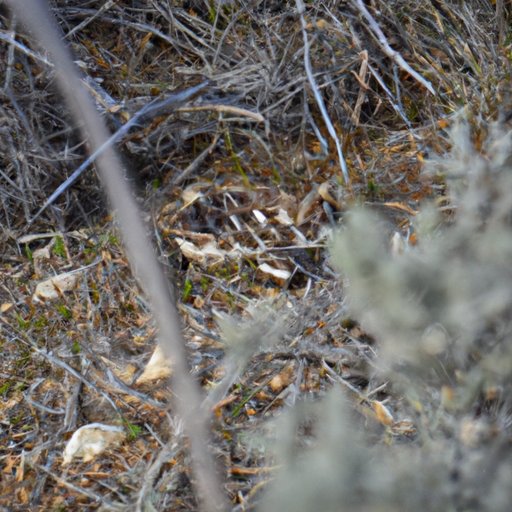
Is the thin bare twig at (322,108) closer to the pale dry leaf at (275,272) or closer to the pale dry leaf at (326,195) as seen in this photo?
the pale dry leaf at (326,195)

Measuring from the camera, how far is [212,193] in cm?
255

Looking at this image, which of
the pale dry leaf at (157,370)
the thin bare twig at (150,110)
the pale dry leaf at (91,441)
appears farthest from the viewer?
the thin bare twig at (150,110)

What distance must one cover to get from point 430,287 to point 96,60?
197cm

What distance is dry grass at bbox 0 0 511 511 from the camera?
76.5 inches

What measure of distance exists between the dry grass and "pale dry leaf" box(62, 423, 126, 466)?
2 cm

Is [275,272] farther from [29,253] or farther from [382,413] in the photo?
[29,253]

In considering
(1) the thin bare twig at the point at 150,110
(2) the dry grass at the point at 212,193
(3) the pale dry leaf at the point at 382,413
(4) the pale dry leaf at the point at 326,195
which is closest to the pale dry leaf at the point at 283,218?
(2) the dry grass at the point at 212,193

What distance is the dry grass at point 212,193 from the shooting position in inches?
76.5

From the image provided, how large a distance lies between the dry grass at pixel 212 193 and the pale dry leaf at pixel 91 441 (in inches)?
0.9

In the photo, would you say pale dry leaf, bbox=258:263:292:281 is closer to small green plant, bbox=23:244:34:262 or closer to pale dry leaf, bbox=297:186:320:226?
pale dry leaf, bbox=297:186:320:226

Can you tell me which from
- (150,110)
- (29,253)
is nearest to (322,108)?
(150,110)

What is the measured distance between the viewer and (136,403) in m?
2.04

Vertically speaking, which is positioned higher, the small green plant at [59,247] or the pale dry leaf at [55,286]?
the small green plant at [59,247]

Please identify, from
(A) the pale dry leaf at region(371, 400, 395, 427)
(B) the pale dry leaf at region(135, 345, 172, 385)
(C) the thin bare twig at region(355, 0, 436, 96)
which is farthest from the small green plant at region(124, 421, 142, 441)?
(C) the thin bare twig at region(355, 0, 436, 96)
